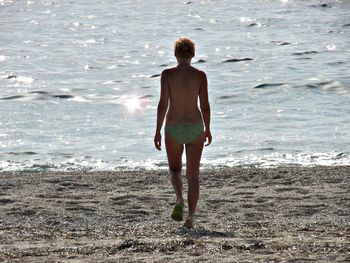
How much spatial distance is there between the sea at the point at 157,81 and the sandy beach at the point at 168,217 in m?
2.00

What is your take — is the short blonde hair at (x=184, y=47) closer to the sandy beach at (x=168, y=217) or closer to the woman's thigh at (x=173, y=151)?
the woman's thigh at (x=173, y=151)

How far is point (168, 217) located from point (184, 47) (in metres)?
2.14

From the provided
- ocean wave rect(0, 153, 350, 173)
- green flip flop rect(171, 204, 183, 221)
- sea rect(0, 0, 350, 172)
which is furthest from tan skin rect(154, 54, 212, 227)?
sea rect(0, 0, 350, 172)

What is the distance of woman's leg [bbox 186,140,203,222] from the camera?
29.7 feet

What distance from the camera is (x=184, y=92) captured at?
9.00 m

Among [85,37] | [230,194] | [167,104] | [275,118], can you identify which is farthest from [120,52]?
[167,104]

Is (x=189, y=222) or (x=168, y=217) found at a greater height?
(x=189, y=222)

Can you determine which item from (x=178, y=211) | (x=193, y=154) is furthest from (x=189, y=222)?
(x=193, y=154)

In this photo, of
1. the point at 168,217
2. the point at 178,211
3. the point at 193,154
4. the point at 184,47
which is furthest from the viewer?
the point at 168,217

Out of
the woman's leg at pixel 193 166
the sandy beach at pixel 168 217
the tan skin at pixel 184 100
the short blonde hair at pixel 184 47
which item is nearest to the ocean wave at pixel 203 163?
the sandy beach at pixel 168 217

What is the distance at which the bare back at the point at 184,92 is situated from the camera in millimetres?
9000

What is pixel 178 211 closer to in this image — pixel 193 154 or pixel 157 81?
pixel 193 154

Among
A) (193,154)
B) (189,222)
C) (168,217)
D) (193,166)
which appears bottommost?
(168,217)

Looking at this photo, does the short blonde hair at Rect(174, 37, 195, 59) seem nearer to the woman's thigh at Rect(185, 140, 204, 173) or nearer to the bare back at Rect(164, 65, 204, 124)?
the bare back at Rect(164, 65, 204, 124)
